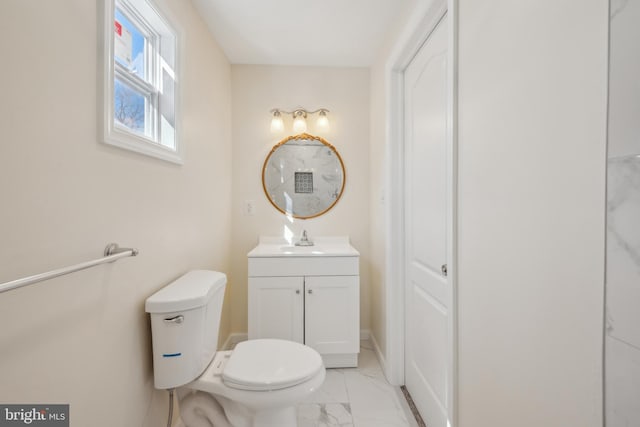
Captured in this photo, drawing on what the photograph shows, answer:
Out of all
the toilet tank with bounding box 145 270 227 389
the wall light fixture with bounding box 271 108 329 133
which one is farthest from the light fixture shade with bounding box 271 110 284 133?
the toilet tank with bounding box 145 270 227 389

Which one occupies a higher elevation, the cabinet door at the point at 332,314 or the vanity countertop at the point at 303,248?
the vanity countertop at the point at 303,248

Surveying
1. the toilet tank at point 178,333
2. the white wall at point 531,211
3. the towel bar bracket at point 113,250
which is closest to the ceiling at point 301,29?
the white wall at point 531,211

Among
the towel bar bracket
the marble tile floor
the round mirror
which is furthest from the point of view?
the round mirror

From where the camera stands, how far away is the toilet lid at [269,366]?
1.25 metres

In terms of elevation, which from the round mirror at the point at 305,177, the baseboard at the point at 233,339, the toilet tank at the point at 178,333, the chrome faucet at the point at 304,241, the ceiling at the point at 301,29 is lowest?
the baseboard at the point at 233,339

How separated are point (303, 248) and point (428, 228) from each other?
3.71ft

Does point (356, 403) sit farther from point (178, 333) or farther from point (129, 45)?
point (129, 45)

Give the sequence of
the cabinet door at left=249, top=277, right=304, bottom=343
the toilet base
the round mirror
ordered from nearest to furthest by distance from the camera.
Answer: the toilet base < the cabinet door at left=249, top=277, right=304, bottom=343 < the round mirror

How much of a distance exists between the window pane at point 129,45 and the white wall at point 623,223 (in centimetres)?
154

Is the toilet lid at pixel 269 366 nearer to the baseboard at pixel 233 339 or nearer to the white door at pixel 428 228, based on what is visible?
the white door at pixel 428 228

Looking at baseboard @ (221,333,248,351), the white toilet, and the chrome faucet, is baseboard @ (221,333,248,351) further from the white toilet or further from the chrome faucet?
the white toilet

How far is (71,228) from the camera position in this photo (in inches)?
34.7

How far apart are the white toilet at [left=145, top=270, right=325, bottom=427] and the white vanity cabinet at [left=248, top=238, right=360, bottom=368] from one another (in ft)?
2.20

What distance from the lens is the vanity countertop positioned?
7.18ft
